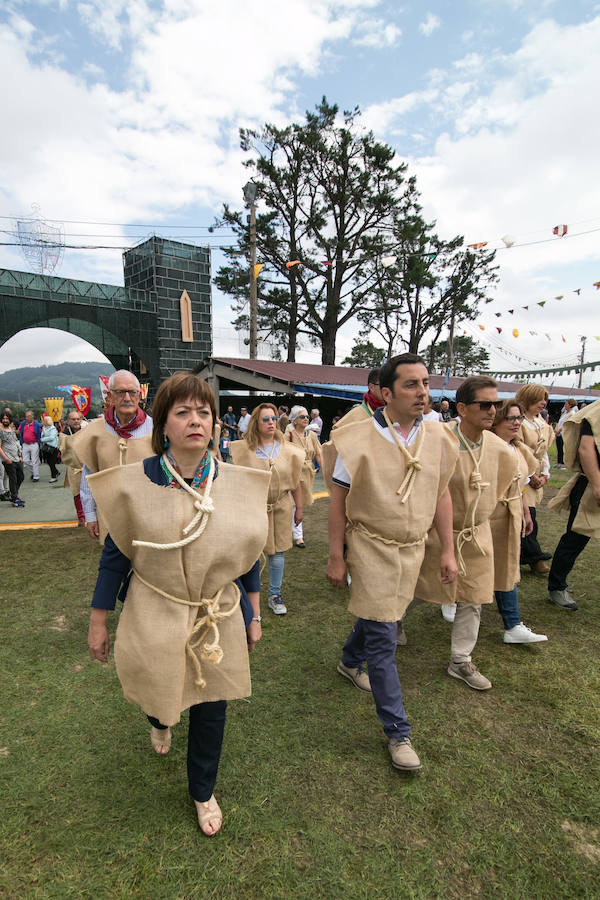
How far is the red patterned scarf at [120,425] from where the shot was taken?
328cm

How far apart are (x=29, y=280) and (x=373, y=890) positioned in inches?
893

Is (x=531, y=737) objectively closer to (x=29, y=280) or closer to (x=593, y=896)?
(x=593, y=896)

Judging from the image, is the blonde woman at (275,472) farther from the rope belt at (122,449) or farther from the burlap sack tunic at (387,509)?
the burlap sack tunic at (387,509)

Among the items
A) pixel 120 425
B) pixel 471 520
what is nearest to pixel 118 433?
pixel 120 425

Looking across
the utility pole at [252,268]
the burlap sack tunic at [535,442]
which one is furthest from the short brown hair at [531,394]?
the utility pole at [252,268]

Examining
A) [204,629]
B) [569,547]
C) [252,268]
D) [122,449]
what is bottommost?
[569,547]

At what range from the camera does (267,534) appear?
76.6 inches

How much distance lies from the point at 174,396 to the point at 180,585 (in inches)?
26.1

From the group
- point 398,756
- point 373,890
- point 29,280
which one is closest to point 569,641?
point 398,756

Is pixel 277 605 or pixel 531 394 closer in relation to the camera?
pixel 277 605

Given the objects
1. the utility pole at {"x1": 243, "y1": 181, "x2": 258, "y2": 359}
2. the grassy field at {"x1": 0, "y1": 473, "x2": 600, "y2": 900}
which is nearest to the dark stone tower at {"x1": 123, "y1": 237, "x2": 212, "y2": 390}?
the utility pole at {"x1": 243, "y1": 181, "x2": 258, "y2": 359}

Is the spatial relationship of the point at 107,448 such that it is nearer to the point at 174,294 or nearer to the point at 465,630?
the point at 465,630

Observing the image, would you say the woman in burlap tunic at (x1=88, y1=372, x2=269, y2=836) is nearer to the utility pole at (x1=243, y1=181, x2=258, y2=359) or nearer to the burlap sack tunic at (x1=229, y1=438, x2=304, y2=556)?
the burlap sack tunic at (x1=229, y1=438, x2=304, y2=556)

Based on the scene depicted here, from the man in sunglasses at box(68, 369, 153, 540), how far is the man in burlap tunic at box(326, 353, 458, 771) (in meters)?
1.58
